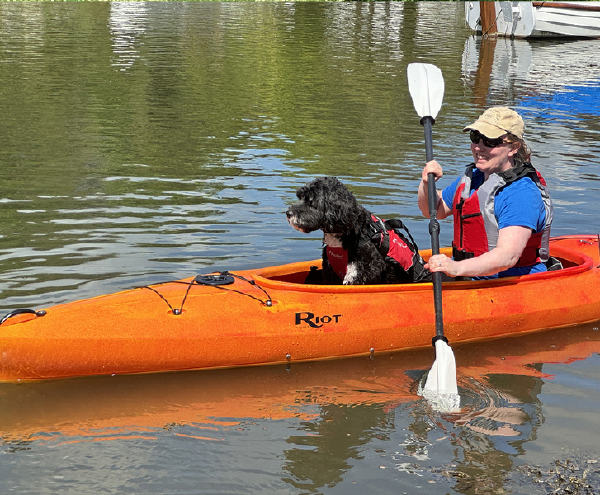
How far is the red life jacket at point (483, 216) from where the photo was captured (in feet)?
15.4

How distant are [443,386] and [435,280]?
→ 705 millimetres

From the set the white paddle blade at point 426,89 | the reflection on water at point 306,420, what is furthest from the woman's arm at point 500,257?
the white paddle blade at point 426,89

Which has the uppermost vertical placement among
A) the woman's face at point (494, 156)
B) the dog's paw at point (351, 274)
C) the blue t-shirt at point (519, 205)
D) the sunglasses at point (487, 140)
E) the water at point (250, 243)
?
the sunglasses at point (487, 140)

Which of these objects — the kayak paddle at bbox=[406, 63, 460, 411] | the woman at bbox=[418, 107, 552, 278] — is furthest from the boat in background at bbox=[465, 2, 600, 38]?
the woman at bbox=[418, 107, 552, 278]

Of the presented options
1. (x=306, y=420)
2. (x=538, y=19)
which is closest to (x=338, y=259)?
(x=306, y=420)

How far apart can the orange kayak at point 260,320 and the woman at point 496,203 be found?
398mm

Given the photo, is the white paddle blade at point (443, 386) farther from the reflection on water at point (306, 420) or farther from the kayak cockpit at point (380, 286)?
the kayak cockpit at point (380, 286)

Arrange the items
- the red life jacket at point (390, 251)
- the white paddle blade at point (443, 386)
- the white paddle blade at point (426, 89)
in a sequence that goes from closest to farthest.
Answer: the white paddle blade at point (443, 386) → the red life jacket at point (390, 251) → the white paddle blade at point (426, 89)

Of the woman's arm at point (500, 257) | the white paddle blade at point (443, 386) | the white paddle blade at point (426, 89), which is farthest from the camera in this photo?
the white paddle blade at point (426, 89)

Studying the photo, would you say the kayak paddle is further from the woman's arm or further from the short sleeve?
the short sleeve

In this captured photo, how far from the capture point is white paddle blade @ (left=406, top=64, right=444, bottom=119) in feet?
18.3

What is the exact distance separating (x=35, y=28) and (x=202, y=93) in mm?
13581

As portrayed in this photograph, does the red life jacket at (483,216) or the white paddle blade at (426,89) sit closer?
the red life jacket at (483,216)

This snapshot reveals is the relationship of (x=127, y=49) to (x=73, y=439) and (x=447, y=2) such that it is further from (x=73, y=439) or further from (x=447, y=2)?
(x=447, y=2)
